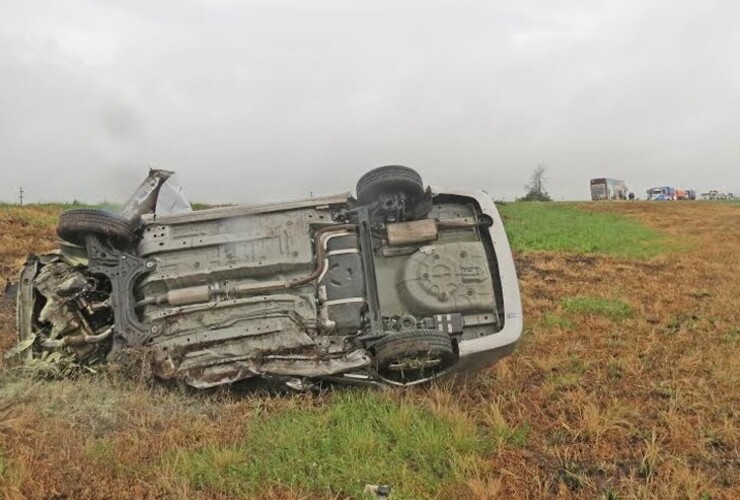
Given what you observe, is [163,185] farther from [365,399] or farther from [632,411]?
[632,411]

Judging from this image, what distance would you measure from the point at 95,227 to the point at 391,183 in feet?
7.22

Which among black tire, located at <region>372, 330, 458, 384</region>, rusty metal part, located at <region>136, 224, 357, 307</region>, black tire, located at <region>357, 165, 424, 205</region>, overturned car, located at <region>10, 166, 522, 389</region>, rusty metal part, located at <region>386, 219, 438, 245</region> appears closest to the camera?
black tire, located at <region>372, 330, 458, 384</region>

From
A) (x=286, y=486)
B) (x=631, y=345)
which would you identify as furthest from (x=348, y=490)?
(x=631, y=345)

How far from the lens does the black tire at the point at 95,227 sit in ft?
14.8

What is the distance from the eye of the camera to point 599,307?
805cm

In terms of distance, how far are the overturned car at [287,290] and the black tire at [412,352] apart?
0.6 inches

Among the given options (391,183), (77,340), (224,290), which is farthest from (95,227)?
(391,183)

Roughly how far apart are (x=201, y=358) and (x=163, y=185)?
5.45 feet

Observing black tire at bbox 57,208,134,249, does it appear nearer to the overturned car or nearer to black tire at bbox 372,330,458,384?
the overturned car

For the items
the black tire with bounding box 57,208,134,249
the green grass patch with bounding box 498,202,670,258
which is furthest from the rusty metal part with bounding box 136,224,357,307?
the green grass patch with bounding box 498,202,670,258

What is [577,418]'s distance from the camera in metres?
3.89

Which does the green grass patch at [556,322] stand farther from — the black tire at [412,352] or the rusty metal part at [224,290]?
the rusty metal part at [224,290]

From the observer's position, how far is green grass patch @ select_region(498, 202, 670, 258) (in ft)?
55.0

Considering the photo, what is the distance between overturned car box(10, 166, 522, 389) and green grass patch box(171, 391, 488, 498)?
1.68ft
